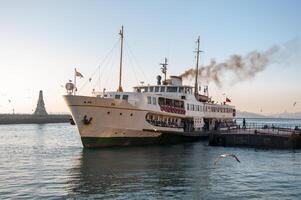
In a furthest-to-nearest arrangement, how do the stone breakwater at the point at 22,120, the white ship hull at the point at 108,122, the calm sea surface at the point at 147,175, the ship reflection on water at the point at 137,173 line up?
the stone breakwater at the point at 22,120 < the white ship hull at the point at 108,122 < the ship reflection on water at the point at 137,173 < the calm sea surface at the point at 147,175

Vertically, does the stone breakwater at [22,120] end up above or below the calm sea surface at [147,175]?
above

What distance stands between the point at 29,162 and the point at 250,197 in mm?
20872

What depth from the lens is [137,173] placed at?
3005 centimetres

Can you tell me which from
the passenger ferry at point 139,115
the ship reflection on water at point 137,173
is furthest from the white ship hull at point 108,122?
the ship reflection on water at point 137,173

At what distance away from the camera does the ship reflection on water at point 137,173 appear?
24.1 metres

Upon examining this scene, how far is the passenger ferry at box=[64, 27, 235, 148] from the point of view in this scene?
Answer: 43375 millimetres

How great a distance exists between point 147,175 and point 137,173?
3.32ft

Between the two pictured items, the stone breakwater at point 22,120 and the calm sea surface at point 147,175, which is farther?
the stone breakwater at point 22,120

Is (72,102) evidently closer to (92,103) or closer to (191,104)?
(92,103)

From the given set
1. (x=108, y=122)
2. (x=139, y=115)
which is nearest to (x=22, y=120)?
(x=139, y=115)

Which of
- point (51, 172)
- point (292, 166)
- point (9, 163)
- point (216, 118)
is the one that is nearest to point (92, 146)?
point (9, 163)

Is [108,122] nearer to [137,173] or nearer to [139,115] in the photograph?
[139,115]

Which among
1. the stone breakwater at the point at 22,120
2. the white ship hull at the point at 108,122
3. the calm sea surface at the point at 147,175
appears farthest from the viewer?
the stone breakwater at the point at 22,120

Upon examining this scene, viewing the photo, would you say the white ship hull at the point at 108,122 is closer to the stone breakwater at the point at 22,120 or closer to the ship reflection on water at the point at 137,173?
the ship reflection on water at the point at 137,173
